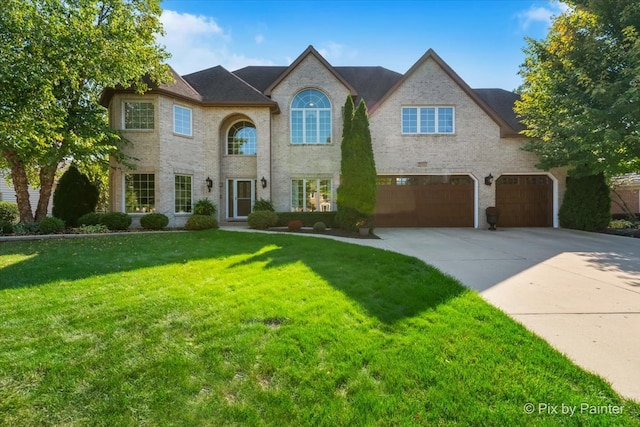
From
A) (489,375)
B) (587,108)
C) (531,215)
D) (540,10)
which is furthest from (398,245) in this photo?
(540,10)

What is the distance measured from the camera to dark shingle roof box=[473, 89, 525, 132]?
1705cm

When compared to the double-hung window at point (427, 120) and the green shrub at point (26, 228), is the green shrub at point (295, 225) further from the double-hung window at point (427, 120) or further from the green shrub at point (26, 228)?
the green shrub at point (26, 228)

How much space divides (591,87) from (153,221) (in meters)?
18.6

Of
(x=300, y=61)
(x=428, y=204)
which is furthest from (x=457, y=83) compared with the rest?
(x=300, y=61)

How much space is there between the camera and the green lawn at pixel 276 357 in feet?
7.66

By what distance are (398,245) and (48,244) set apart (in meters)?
11.4

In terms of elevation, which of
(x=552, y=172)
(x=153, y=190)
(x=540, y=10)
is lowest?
(x=153, y=190)

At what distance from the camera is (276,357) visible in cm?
298

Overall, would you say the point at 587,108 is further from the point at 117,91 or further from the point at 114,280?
the point at 117,91

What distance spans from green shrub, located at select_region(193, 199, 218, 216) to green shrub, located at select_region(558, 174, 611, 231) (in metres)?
17.5

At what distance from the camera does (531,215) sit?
1558cm

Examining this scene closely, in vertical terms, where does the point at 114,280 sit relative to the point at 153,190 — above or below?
below

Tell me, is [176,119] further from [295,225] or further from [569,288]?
[569,288]

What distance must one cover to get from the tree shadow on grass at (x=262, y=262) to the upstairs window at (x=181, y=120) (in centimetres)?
613
